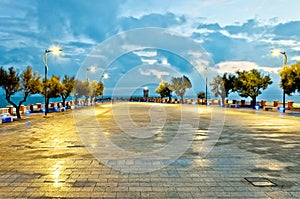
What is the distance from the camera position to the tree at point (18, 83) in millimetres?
21234

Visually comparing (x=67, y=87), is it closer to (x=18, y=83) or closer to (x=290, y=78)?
(x=18, y=83)

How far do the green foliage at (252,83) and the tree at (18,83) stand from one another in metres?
27.3

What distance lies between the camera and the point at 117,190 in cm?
555

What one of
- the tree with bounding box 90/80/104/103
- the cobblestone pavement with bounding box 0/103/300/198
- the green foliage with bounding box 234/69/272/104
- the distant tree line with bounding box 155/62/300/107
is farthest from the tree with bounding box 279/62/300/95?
the tree with bounding box 90/80/104/103

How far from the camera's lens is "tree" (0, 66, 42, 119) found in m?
21.2

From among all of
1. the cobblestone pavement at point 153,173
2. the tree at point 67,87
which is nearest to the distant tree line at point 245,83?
the cobblestone pavement at point 153,173

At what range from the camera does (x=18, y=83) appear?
22109mm

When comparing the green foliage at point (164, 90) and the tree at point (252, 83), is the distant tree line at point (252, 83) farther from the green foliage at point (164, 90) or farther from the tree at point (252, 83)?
the green foliage at point (164, 90)

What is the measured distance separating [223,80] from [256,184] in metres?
44.8

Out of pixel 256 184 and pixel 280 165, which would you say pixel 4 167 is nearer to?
pixel 256 184

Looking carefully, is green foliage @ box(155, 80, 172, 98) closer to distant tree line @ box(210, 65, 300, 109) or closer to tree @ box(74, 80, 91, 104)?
distant tree line @ box(210, 65, 300, 109)

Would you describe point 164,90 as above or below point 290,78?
above

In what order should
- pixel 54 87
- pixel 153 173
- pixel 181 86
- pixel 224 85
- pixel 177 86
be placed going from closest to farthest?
pixel 153 173
pixel 54 87
pixel 224 85
pixel 181 86
pixel 177 86

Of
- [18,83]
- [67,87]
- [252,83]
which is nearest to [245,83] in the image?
[252,83]
